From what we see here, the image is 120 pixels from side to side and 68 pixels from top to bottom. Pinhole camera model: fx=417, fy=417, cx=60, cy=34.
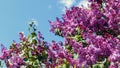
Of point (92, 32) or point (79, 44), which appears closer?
point (79, 44)

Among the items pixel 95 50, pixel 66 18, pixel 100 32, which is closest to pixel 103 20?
pixel 100 32

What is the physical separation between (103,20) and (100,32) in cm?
31

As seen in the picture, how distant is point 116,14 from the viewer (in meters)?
10.4

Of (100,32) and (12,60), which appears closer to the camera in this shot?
(100,32)

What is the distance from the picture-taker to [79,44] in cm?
923

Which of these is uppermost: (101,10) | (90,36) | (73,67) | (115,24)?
(101,10)

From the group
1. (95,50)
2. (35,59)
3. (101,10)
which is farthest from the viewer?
(35,59)

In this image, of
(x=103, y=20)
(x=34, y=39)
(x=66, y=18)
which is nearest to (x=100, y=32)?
(x=103, y=20)

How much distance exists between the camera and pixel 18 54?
490 inches

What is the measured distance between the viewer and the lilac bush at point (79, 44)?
885 cm

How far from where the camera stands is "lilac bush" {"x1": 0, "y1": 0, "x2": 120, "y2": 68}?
8852 mm

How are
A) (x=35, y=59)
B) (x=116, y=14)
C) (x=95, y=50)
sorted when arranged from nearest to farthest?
(x=95, y=50)
(x=116, y=14)
(x=35, y=59)

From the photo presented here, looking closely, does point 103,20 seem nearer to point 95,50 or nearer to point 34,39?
point 95,50

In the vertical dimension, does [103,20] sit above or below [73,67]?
above
